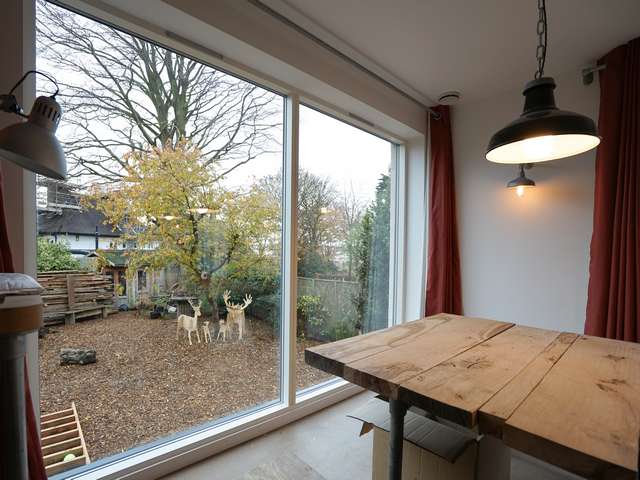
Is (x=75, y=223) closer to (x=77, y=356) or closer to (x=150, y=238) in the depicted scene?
(x=150, y=238)

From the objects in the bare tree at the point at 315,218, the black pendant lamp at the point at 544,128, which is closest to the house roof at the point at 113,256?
the bare tree at the point at 315,218

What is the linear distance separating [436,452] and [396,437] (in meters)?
0.21

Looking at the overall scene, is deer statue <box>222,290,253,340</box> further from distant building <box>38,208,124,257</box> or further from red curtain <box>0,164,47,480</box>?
red curtain <box>0,164,47,480</box>

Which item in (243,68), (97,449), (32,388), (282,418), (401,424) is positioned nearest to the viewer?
(401,424)

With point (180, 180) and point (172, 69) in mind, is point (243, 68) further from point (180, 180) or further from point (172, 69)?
point (180, 180)

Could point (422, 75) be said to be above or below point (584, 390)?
above

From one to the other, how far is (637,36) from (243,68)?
2.59 m

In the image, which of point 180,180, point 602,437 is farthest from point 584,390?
point 180,180

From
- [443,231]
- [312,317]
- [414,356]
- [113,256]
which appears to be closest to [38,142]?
[113,256]

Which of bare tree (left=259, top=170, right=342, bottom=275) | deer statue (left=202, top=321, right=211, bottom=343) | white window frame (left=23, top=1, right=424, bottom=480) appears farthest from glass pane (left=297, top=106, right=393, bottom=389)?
deer statue (left=202, top=321, right=211, bottom=343)

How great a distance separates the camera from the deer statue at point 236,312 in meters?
1.92

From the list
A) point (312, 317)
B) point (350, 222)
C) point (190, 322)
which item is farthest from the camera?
point (350, 222)

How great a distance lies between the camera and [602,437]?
65cm

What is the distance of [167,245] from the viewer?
65.4 inches
